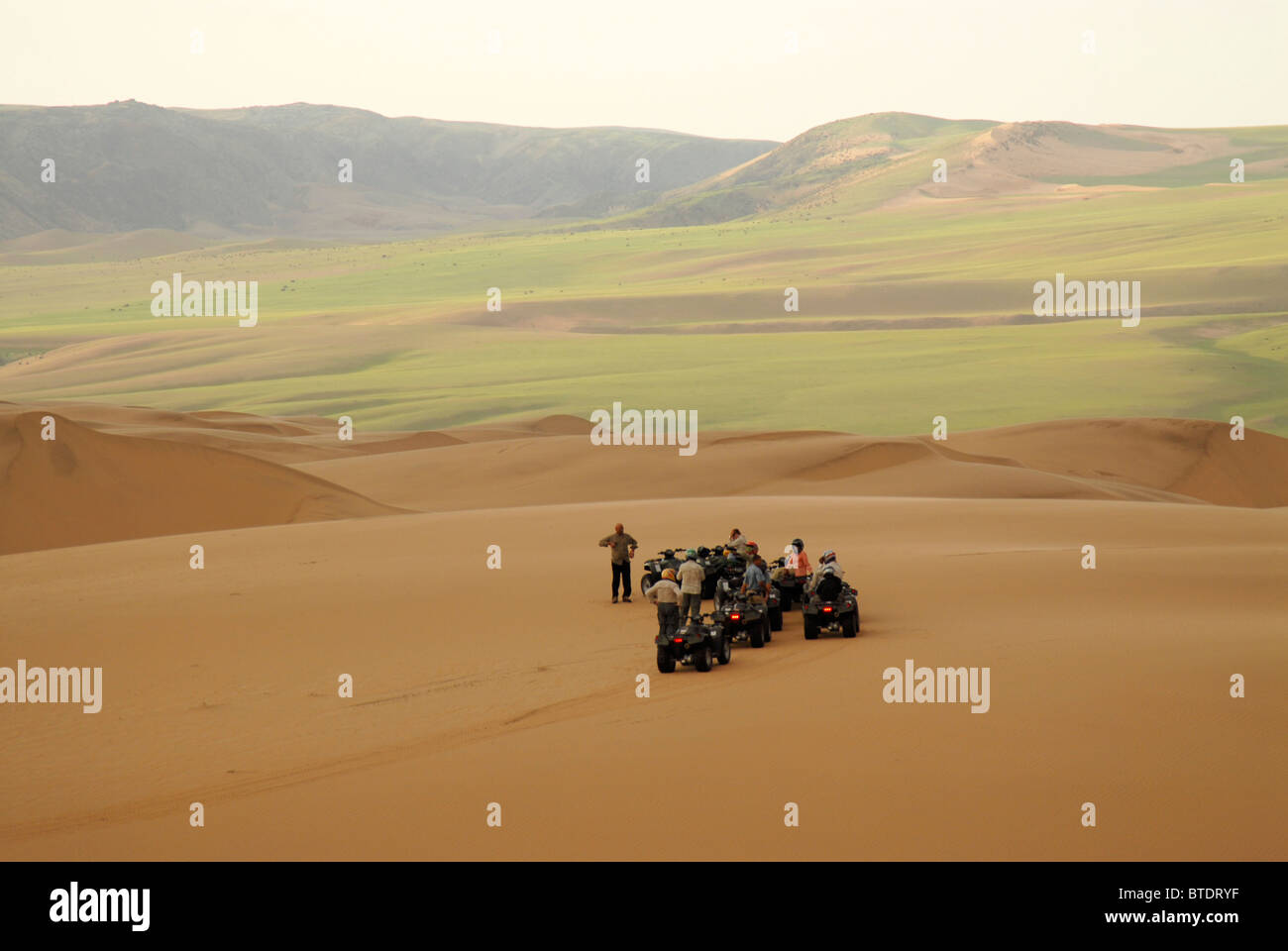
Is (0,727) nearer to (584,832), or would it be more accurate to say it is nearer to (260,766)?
(260,766)

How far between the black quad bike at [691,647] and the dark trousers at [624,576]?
11.2 feet

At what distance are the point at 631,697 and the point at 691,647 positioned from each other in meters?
1.15

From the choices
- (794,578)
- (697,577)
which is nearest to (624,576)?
(794,578)

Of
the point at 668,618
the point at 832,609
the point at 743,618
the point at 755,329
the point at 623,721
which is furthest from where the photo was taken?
the point at 755,329

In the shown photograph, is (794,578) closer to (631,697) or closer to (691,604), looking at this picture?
(691,604)

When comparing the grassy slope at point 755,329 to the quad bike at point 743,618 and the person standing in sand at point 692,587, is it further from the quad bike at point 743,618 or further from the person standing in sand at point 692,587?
the person standing in sand at point 692,587

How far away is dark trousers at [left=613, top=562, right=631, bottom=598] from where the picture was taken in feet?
54.1

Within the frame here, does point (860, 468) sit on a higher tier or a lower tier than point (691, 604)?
higher

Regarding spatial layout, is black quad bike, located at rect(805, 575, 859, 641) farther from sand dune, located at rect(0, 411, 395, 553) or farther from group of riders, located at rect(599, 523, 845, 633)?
sand dune, located at rect(0, 411, 395, 553)

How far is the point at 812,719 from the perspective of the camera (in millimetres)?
10695

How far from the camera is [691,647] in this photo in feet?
41.8

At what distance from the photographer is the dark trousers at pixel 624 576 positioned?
1650 cm

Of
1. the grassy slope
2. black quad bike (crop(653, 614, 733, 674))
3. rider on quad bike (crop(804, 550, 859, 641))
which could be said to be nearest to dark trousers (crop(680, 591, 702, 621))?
black quad bike (crop(653, 614, 733, 674))

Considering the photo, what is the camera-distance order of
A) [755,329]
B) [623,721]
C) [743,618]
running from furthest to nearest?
[755,329] < [743,618] < [623,721]
